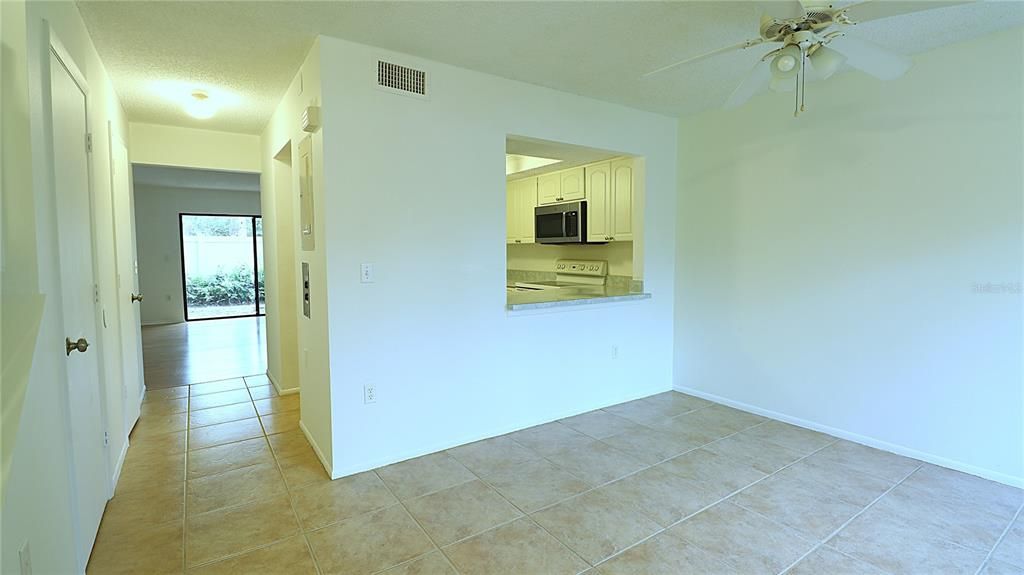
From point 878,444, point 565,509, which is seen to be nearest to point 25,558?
point 565,509

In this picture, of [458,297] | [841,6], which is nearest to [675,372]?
[458,297]

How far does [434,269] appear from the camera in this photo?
3.00 metres

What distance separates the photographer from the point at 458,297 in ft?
10.2

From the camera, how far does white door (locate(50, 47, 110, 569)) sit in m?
1.86

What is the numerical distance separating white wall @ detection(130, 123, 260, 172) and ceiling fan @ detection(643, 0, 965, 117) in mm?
4338

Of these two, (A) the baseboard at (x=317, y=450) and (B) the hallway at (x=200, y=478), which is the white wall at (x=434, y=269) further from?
(B) the hallway at (x=200, y=478)

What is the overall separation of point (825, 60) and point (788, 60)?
171mm

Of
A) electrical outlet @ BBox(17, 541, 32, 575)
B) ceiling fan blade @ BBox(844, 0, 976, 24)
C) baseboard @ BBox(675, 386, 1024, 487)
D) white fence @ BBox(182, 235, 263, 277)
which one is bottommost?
baseboard @ BBox(675, 386, 1024, 487)

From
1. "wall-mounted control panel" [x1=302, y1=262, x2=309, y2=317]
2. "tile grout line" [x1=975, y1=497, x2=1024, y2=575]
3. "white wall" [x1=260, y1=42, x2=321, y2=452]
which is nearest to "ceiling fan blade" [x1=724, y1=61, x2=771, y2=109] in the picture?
"white wall" [x1=260, y1=42, x2=321, y2=452]

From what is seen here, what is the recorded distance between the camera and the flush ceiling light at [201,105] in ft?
11.2

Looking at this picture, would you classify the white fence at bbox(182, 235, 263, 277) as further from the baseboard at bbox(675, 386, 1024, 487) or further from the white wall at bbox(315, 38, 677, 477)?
the baseboard at bbox(675, 386, 1024, 487)

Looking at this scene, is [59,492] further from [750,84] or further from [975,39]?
[975,39]

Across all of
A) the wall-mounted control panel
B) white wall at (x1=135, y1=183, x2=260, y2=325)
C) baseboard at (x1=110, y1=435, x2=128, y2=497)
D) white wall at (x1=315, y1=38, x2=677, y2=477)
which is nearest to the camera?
baseboard at (x1=110, y1=435, x2=128, y2=497)

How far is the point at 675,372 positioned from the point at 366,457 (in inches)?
114
